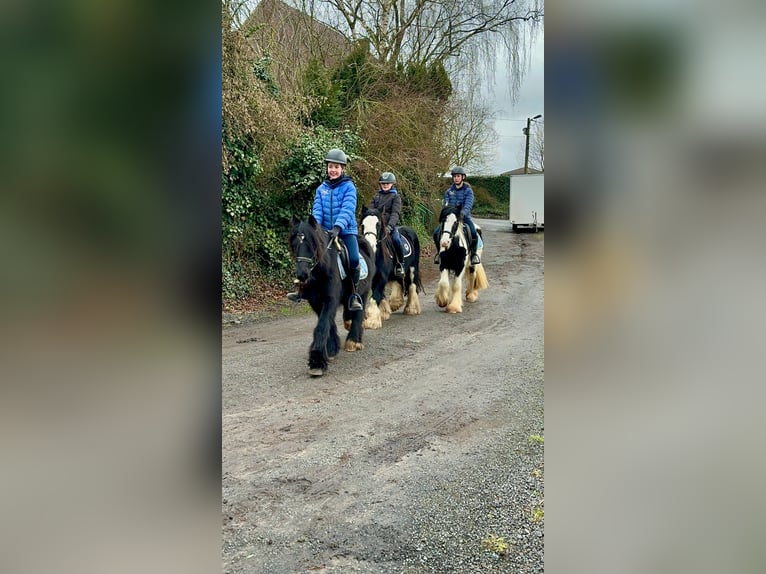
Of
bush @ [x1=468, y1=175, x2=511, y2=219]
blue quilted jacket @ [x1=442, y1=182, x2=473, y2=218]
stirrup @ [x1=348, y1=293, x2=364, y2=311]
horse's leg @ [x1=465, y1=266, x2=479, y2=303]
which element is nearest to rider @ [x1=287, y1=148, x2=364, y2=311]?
stirrup @ [x1=348, y1=293, x2=364, y2=311]

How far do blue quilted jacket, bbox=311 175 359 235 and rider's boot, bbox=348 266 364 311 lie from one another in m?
0.43

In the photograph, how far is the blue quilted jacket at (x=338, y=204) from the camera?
5168mm

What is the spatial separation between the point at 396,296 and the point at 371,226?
7.68 ft

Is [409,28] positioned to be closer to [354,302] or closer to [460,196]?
[460,196]

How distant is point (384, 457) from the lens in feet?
10.3

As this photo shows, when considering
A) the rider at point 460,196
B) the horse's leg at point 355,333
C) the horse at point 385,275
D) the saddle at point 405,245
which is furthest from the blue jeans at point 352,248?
the rider at point 460,196

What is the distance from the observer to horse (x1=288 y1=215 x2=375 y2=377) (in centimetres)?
447

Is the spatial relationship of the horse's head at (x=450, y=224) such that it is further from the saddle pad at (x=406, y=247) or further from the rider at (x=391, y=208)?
the rider at (x=391, y=208)

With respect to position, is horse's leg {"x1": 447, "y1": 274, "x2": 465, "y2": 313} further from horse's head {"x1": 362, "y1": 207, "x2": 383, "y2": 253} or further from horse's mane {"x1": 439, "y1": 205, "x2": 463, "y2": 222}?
horse's head {"x1": 362, "y1": 207, "x2": 383, "y2": 253}

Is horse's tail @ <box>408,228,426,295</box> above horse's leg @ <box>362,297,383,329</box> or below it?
above

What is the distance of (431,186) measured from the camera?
46.5 feet

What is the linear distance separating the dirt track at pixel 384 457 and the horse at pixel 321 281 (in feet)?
0.71
